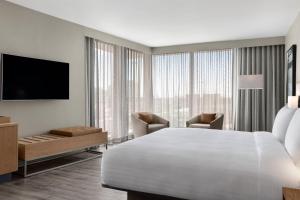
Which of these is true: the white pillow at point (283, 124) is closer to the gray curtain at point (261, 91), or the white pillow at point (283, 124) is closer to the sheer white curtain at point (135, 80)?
the gray curtain at point (261, 91)

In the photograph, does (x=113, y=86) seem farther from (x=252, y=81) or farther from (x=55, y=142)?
(x=252, y=81)

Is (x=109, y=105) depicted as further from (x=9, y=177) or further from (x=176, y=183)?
(x=176, y=183)

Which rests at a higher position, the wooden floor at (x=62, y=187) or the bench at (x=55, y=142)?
the bench at (x=55, y=142)

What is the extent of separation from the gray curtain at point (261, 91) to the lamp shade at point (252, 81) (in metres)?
0.75

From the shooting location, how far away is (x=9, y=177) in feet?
11.9

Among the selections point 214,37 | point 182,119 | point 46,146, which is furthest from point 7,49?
point 182,119

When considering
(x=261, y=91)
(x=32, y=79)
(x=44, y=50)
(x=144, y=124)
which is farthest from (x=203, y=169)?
(x=261, y=91)

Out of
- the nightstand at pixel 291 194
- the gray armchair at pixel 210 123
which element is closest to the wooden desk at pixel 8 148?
the nightstand at pixel 291 194

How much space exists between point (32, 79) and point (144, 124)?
2.63 m

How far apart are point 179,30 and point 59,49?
2.54 metres

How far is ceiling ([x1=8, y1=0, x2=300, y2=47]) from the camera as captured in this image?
4.01 metres

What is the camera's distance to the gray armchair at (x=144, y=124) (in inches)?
237

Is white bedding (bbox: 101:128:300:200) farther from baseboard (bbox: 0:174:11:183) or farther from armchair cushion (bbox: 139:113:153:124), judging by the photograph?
armchair cushion (bbox: 139:113:153:124)

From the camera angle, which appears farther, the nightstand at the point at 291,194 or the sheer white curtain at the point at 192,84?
the sheer white curtain at the point at 192,84
